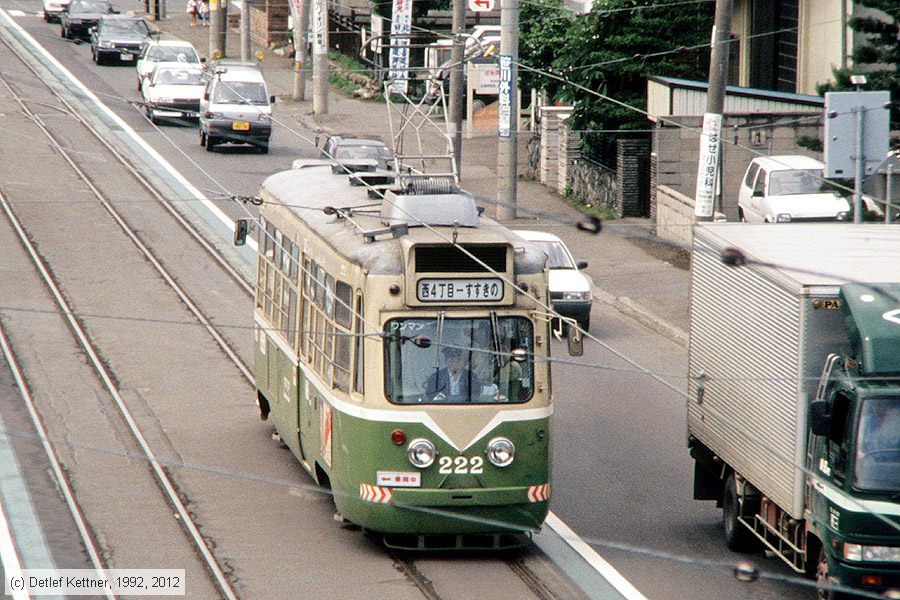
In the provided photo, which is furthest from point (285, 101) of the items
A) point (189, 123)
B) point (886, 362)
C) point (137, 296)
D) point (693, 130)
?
point (886, 362)

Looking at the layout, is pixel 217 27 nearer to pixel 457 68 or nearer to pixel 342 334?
pixel 457 68

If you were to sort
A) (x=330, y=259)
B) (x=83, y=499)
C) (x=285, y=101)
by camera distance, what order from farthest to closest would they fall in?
(x=285, y=101) → (x=83, y=499) → (x=330, y=259)

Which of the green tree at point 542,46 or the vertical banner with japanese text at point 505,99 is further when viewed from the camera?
the green tree at point 542,46

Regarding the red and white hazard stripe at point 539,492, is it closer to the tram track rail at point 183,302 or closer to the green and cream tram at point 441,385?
the green and cream tram at point 441,385

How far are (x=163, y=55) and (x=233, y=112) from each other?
29.4 feet

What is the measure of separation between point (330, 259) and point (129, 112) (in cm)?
3061

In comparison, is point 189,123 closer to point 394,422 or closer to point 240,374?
point 240,374

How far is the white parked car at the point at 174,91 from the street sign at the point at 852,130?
26759mm

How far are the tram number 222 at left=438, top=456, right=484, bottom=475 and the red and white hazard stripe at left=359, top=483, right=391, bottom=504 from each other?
0.46 metres

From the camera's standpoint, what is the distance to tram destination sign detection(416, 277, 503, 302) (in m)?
12.5

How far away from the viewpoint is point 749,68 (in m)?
38.6

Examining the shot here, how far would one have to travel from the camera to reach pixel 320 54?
42906 millimetres

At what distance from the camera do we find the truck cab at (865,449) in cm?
1084

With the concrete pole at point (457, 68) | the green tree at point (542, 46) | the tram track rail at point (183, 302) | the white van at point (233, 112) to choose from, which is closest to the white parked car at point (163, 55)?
the tram track rail at point (183, 302)
